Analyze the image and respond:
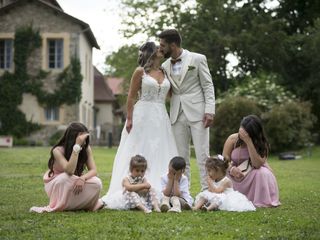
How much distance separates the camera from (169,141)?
Result: 831 cm

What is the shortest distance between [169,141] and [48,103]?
27.5 meters

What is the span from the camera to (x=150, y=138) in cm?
829

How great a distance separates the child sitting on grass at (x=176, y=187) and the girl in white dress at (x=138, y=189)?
0.17 meters

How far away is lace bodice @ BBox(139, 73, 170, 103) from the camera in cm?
823

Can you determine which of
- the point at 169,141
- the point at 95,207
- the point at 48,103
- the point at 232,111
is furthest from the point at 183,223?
the point at 48,103

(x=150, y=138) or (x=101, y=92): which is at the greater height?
(x=101, y=92)

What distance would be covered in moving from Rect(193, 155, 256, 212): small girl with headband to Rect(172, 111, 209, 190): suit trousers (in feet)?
1.29

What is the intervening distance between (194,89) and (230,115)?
1775 cm

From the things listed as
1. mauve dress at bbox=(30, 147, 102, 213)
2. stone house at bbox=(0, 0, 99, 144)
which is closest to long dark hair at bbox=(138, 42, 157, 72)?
mauve dress at bbox=(30, 147, 102, 213)

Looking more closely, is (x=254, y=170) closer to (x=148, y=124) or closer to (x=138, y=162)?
(x=148, y=124)

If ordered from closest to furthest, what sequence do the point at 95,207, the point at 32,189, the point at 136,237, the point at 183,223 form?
the point at 136,237, the point at 183,223, the point at 95,207, the point at 32,189

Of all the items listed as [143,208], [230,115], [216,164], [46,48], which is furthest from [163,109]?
[46,48]

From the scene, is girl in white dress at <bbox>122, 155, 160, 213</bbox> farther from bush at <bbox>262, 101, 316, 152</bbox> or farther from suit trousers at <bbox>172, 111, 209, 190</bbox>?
bush at <bbox>262, 101, 316, 152</bbox>

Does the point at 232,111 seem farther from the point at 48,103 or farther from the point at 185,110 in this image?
the point at 185,110
